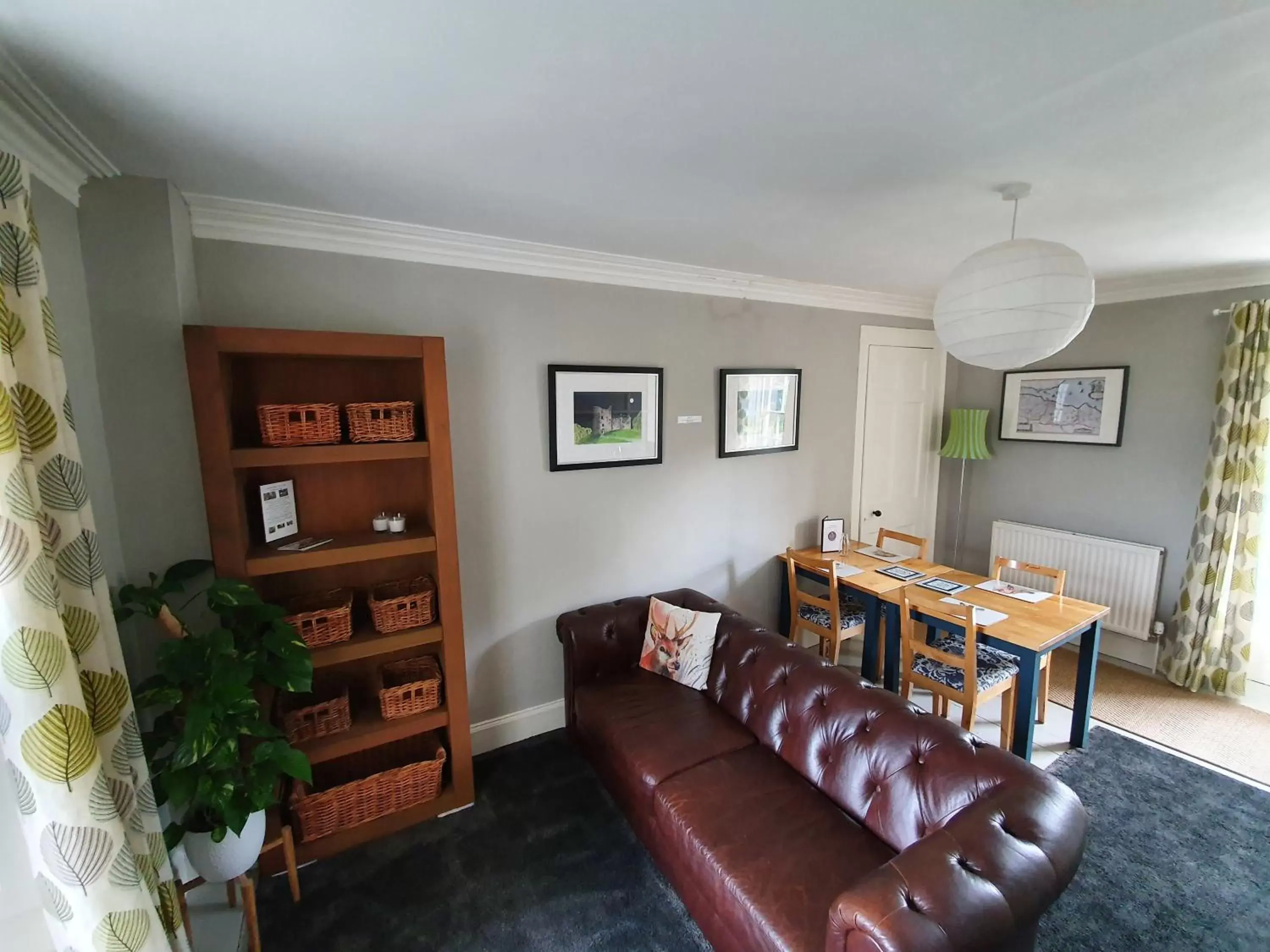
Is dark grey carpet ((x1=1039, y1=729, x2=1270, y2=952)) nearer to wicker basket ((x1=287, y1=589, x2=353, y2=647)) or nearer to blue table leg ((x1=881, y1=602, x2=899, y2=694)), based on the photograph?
blue table leg ((x1=881, y1=602, x2=899, y2=694))

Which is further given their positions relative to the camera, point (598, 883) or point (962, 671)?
point (962, 671)

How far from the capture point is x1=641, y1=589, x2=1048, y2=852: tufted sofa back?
57.1 inches

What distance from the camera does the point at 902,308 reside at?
11.9ft

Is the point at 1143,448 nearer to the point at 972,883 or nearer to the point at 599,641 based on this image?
the point at 972,883

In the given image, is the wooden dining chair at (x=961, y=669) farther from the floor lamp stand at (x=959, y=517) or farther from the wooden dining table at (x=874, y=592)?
the floor lamp stand at (x=959, y=517)

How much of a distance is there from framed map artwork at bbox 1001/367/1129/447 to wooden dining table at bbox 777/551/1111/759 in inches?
54.2

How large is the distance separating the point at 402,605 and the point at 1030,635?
259cm

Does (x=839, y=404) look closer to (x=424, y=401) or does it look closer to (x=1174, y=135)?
(x=1174, y=135)

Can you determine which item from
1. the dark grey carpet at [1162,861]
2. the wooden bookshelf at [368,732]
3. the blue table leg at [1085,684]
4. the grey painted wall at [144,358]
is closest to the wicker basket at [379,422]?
the grey painted wall at [144,358]

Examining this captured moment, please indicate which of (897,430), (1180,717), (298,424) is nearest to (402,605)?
(298,424)

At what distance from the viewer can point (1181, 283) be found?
9.81ft

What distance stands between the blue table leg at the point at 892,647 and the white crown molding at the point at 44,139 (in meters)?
3.39

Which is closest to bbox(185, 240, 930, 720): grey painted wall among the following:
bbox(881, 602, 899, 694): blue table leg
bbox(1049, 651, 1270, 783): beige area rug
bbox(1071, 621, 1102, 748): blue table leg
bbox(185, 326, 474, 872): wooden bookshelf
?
bbox(185, 326, 474, 872): wooden bookshelf

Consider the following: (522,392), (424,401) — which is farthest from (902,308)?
(424,401)
